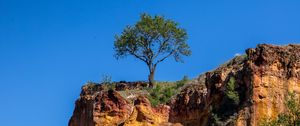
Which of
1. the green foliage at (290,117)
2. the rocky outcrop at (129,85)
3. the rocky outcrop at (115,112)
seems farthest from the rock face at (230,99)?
the rocky outcrop at (129,85)

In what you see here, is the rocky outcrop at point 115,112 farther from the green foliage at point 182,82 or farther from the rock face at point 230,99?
the green foliage at point 182,82

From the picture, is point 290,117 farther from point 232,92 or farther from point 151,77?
point 151,77

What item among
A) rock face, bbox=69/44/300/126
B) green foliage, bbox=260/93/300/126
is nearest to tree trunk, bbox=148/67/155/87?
rock face, bbox=69/44/300/126

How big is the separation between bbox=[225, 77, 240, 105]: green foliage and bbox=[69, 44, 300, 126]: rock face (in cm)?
6

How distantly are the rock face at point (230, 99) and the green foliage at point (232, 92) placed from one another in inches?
2.4

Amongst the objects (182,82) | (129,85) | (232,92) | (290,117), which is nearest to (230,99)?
(232,92)

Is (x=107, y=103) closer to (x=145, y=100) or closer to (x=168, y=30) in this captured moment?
(x=145, y=100)

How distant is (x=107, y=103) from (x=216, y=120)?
13.7 metres

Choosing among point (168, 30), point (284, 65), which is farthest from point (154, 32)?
point (284, 65)

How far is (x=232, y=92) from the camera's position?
49.2 m

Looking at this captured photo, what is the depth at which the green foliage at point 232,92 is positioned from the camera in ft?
161

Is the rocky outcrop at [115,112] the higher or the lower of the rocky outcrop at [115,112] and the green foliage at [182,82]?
the lower

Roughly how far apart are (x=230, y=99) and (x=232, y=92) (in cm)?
61

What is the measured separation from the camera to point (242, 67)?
5162 centimetres
